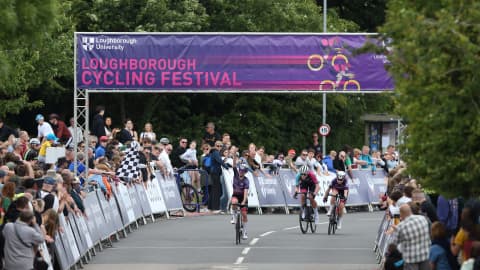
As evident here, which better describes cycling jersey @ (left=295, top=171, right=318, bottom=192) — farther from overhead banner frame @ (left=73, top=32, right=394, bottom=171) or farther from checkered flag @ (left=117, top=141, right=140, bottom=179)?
checkered flag @ (left=117, top=141, right=140, bottom=179)

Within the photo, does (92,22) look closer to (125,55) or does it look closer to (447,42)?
(125,55)

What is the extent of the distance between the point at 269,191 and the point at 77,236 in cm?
1723

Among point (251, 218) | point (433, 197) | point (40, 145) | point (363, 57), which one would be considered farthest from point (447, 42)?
point (251, 218)

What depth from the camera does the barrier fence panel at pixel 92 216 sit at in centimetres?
2420

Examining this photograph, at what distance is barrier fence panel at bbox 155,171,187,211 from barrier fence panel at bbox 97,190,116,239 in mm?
7715

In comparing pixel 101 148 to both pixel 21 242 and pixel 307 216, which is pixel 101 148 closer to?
pixel 307 216

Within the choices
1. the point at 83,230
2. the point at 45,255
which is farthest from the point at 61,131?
the point at 45,255

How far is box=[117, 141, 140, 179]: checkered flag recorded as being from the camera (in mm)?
32031

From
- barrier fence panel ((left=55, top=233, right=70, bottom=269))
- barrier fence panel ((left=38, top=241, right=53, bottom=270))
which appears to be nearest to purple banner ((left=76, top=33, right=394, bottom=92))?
barrier fence panel ((left=55, top=233, right=70, bottom=269))

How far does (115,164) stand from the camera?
103 ft

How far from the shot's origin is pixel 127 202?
30.5 meters

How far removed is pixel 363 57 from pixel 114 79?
6114mm

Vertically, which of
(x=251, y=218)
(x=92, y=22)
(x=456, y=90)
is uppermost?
(x=92, y=22)

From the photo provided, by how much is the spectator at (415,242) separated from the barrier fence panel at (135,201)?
47.4 feet
